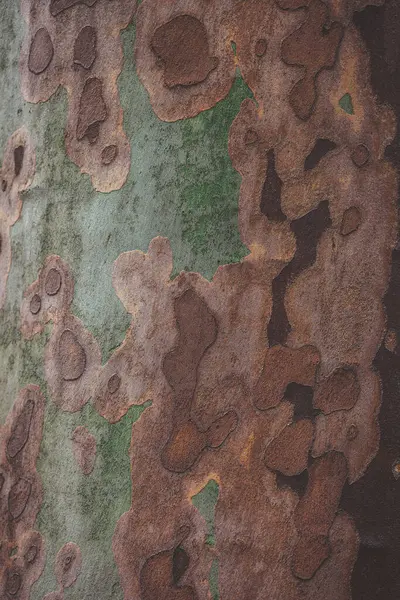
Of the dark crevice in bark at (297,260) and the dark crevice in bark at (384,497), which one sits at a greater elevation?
the dark crevice in bark at (297,260)

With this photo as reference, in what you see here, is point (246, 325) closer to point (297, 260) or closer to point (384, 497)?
point (297, 260)

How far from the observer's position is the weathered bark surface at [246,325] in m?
1.10

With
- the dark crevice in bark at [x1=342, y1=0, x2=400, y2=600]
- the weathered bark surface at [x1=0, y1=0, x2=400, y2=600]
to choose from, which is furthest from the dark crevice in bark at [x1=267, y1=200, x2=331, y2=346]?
the dark crevice in bark at [x1=342, y1=0, x2=400, y2=600]

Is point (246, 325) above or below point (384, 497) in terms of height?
above

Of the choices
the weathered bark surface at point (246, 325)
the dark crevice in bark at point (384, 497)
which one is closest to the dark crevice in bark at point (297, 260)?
the weathered bark surface at point (246, 325)

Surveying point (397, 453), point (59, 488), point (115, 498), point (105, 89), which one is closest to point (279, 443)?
point (397, 453)

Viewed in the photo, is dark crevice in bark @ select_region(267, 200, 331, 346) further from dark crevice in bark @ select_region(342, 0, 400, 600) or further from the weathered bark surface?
dark crevice in bark @ select_region(342, 0, 400, 600)

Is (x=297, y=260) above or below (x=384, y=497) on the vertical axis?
above

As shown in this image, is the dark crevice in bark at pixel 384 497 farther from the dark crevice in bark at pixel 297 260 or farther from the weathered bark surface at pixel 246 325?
the dark crevice in bark at pixel 297 260

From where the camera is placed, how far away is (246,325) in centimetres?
112

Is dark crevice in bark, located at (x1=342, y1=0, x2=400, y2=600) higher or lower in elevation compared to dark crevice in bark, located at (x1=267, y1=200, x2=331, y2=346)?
lower

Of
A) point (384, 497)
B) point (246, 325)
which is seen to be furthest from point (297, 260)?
point (384, 497)

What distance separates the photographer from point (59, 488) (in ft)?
4.08

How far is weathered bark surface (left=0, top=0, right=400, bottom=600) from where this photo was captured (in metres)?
1.10
